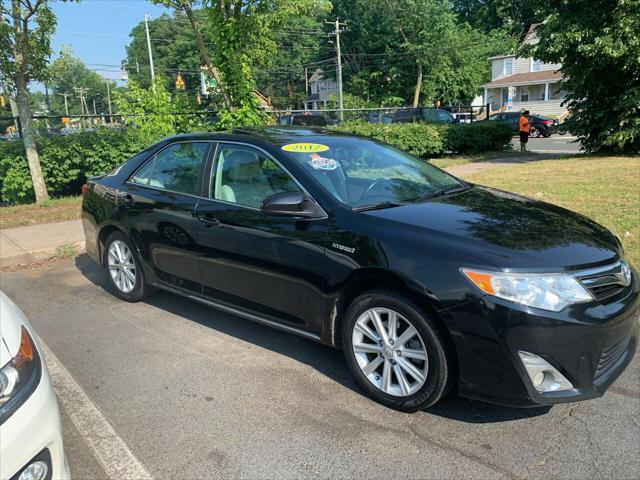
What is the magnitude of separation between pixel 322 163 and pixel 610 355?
7.12 ft

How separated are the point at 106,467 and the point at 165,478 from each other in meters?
0.35

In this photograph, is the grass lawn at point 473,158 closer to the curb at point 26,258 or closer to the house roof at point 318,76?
the curb at point 26,258

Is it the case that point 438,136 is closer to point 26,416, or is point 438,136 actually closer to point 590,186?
point 590,186

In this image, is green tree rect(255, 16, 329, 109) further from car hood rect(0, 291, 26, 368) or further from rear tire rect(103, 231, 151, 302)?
car hood rect(0, 291, 26, 368)

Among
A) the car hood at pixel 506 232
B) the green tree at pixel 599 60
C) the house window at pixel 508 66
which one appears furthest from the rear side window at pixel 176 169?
the house window at pixel 508 66

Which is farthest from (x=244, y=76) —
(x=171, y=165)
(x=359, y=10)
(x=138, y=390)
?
(x=359, y=10)

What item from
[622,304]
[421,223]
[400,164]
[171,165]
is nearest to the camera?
[622,304]

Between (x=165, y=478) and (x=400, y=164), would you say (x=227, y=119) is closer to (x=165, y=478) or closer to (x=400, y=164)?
(x=400, y=164)

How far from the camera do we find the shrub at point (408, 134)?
1579 cm

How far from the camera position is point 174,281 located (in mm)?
4539

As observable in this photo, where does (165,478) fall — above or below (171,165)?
below

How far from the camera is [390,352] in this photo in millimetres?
3139

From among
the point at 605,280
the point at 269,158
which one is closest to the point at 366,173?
the point at 269,158

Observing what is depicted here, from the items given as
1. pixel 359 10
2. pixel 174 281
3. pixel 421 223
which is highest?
pixel 359 10
